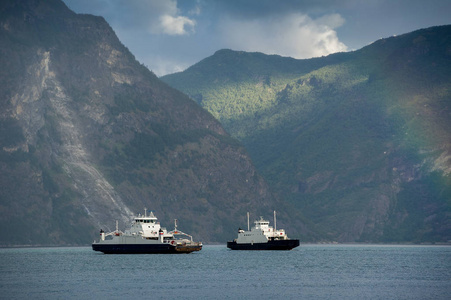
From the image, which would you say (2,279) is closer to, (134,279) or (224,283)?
(134,279)

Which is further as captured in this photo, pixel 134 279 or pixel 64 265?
pixel 64 265

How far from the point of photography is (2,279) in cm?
12581

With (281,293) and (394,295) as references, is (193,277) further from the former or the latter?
(394,295)

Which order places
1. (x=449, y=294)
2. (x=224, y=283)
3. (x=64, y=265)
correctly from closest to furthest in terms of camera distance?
(x=449, y=294) → (x=224, y=283) → (x=64, y=265)

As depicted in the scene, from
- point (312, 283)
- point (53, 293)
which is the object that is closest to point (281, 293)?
point (312, 283)

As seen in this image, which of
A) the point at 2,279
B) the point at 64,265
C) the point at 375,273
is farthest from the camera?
the point at 64,265

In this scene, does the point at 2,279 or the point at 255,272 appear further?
the point at 255,272

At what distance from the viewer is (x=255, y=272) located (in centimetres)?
13912

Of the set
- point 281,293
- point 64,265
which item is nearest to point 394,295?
point 281,293

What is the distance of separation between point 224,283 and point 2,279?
124 ft

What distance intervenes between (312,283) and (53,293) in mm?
38858

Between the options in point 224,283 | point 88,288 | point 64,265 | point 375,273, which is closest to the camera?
point 88,288

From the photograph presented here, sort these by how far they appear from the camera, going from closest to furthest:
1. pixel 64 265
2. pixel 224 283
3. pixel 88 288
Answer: pixel 88 288, pixel 224 283, pixel 64 265

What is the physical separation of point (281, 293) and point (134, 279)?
31.5 m
